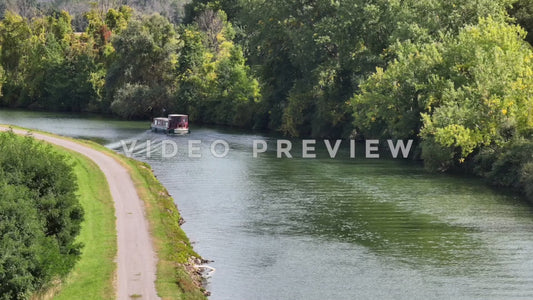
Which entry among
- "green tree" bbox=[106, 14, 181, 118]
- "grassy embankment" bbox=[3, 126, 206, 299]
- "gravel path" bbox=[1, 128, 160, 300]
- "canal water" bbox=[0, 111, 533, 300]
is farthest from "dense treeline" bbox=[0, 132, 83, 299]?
"green tree" bbox=[106, 14, 181, 118]

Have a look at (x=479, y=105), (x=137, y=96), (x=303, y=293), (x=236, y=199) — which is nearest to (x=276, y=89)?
(x=137, y=96)

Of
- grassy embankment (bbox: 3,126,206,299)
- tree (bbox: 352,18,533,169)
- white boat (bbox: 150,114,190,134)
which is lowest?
grassy embankment (bbox: 3,126,206,299)

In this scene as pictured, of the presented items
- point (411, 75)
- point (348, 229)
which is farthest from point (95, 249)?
point (411, 75)

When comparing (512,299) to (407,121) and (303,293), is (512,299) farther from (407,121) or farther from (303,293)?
(407,121)

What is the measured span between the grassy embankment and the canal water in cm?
136

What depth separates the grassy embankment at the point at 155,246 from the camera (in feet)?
96.5

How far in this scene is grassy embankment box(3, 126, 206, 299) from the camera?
2941cm

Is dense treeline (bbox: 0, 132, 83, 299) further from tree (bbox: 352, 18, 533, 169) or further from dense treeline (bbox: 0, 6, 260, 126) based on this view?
dense treeline (bbox: 0, 6, 260, 126)

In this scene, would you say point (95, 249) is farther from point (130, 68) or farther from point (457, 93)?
point (130, 68)

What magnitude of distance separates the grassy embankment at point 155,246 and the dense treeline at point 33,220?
37.5 inches

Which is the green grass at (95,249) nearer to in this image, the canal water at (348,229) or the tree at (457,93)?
the canal water at (348,229)

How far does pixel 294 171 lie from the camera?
6425 centimetres

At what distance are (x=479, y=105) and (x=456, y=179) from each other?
18.0 ft

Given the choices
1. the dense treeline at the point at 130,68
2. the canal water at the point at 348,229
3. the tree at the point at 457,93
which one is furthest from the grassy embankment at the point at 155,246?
the dense treeline at the point at 130,68
